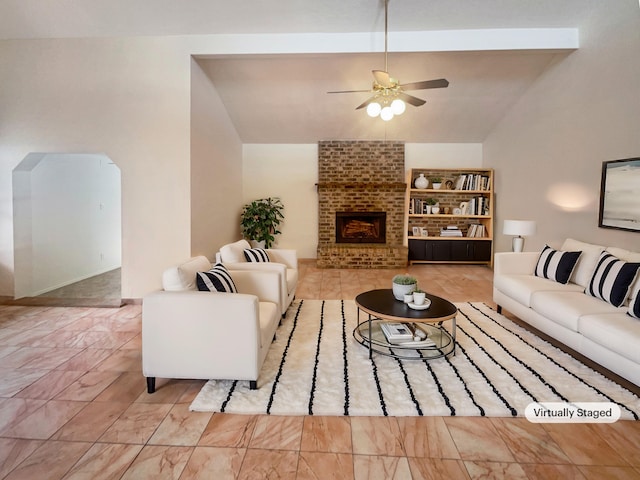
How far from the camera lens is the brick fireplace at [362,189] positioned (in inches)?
273

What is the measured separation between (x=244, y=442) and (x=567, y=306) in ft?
8.69

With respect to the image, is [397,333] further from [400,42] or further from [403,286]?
[400,42]

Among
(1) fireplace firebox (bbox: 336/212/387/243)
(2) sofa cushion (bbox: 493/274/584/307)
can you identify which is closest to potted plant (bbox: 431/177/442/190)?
(1) fireplace firebox (bbox: 336/212/387/243)

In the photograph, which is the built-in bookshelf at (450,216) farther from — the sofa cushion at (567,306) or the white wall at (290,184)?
the sofa cushion at (567,306)

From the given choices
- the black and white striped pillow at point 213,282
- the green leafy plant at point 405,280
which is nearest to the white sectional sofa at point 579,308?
the green leafy plant at point 405,280

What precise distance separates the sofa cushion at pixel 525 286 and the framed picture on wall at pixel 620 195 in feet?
2.70

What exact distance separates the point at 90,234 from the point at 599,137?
7.37 m

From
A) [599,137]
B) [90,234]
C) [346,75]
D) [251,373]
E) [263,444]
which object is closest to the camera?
[263,444]

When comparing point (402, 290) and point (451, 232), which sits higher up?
point (451, 232)

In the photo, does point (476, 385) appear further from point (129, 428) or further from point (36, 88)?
point (36, 88)

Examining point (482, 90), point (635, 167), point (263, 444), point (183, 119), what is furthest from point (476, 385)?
point (482, 90)

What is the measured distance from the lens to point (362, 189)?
22.8 feet

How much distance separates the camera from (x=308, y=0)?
3.53 m

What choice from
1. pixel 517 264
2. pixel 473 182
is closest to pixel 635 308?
pixel 517 264
